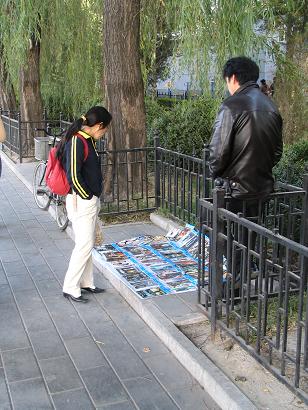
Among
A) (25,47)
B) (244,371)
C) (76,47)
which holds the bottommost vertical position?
(244,371)

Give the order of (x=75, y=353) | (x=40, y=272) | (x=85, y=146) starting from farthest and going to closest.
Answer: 1. (x=40, y=272)
2. (x=85, y=146)
3. (x=75, y=353)

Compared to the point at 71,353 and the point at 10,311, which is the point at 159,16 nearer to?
the point at 10,311

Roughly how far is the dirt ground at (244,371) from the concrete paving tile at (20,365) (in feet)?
3.74

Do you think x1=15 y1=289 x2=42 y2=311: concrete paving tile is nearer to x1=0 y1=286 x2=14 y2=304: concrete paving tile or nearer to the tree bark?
x1=0 y1=286 x2=14 y2=304: concrete paving tile

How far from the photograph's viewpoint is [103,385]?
3.45 metres

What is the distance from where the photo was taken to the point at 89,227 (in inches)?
186

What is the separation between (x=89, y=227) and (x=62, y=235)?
2.43 m

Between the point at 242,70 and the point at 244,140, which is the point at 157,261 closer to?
the point at 244,140

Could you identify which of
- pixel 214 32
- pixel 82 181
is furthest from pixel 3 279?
pixel 214 32

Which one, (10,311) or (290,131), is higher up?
(290,131)

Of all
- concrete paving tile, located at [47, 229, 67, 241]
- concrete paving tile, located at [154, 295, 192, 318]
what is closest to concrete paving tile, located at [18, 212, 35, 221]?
concrete paving tile, located at [47, 229, 67, 241]

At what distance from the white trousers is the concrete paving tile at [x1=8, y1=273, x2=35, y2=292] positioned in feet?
1.78

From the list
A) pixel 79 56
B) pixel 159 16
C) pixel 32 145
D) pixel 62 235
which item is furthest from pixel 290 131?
pixel 32 145

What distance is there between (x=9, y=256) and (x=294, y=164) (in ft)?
11.5
